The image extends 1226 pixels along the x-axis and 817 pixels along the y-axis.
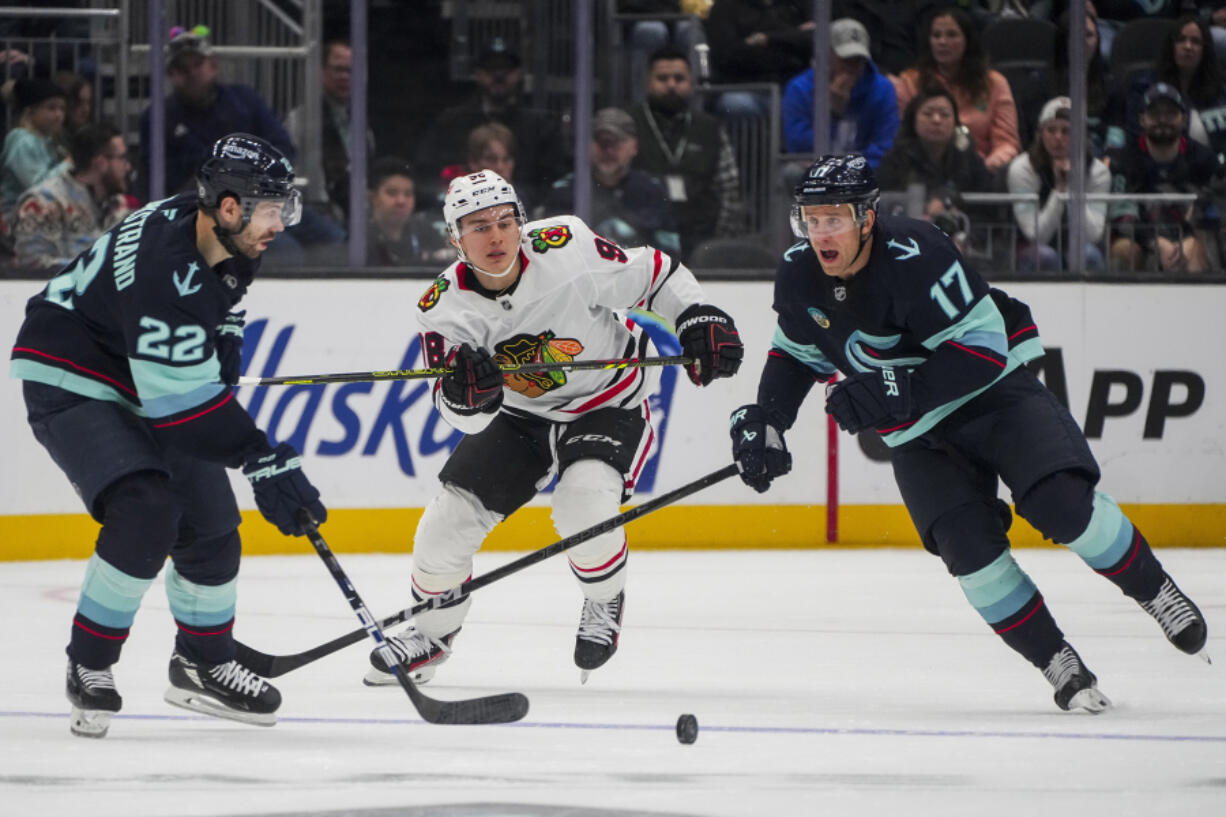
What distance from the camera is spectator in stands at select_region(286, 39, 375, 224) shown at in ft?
19.6

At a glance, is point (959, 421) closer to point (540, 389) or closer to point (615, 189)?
point (540, 389)

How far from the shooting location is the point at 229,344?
3324mm

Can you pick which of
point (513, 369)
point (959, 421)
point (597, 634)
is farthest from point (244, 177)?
point (959, 421)

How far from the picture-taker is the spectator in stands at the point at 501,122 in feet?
19.7

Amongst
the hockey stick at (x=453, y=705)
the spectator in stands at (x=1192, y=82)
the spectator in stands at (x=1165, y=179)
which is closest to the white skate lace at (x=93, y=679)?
the hockey stick at (x=453, y=705)

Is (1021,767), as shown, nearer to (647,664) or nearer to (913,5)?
(647,664)

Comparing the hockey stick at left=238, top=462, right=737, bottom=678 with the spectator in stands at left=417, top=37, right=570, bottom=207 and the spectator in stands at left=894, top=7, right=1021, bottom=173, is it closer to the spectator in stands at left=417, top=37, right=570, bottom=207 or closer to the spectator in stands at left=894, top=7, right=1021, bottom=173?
the spectator in stands at left=417, top=37, right=570, bottom=207

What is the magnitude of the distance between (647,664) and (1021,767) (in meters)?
1.26

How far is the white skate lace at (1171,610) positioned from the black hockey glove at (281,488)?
1596 mm

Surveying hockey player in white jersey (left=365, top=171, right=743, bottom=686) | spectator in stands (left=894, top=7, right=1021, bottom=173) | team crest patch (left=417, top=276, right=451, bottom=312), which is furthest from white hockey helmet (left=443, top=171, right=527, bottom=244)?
spectator in stands (left=894, top=7, right=1021, bottom=173)

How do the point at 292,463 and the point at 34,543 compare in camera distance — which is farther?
the point at 34,543

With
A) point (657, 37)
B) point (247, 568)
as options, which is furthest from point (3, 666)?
point (657, 37)

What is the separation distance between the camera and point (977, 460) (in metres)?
3.50

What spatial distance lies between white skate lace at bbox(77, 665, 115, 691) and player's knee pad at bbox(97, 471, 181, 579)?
0.20 m
